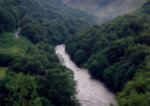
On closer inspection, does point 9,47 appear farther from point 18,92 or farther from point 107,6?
point 107,6

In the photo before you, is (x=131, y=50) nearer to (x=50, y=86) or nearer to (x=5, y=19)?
(x=50, y=86)

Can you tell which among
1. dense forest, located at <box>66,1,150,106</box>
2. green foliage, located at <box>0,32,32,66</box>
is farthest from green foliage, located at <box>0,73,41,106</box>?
green foliage, located at <box>0,32,32,66</box>

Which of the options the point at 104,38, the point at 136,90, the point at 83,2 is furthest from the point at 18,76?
the point at 83,2

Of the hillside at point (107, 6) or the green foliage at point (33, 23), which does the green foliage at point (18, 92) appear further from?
the hillside at point (107, 6)

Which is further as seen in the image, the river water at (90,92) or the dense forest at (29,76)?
the river water at (90,92)

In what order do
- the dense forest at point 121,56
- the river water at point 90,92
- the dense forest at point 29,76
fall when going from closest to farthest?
the dense forest at point 29,76 → the dense forest at point 121,56 → the river water at point 90,92

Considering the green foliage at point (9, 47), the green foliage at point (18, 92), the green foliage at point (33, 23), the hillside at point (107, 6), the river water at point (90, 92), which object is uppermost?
the hillside at point (107, 6)

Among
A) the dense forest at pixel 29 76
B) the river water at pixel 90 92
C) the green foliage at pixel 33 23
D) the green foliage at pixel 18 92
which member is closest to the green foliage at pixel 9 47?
the dense forest at pixel 29 76
